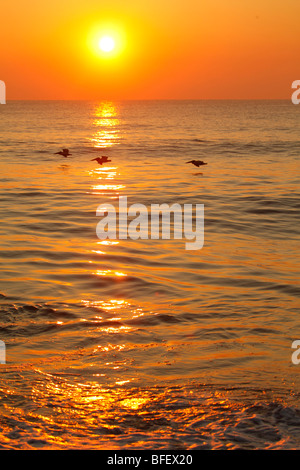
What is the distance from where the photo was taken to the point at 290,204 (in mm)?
19469

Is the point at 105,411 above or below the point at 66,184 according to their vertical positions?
below

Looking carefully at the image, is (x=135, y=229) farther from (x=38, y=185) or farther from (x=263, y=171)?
(x=263, y=171)

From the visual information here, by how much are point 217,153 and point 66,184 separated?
1857 cm

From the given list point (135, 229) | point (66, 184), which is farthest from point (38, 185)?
point (135, 229)

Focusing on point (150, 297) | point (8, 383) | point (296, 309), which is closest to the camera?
point (8, 383)

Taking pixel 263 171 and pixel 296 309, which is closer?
pixel 296 309

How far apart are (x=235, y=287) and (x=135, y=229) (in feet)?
18.5

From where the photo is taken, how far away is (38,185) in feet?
78.1
